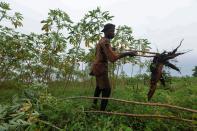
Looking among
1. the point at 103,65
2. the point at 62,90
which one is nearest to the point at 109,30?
the point at 103,65

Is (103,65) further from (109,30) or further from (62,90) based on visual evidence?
(62,90)

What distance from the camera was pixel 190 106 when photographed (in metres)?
8.16

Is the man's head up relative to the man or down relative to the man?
up

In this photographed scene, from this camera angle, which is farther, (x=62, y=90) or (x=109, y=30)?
(x=62, y=90)

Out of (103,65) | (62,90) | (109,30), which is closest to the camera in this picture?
(109,30)

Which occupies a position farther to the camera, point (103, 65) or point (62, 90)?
point (62, 90)

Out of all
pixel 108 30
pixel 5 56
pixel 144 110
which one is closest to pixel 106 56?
pixel 108 30

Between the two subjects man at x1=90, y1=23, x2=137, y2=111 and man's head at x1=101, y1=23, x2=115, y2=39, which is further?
man's head at x1=101, y1=23, x2=115, y2=39

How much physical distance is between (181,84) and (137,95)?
444cm

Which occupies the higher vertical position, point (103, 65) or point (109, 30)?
point (109, 30)

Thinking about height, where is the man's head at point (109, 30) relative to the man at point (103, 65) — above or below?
above

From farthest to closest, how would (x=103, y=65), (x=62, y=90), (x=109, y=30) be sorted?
(x=62, y=90)
(x=103, y=65)
(x=109, y=30)

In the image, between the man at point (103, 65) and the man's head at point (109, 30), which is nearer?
the man at point (103, 65)

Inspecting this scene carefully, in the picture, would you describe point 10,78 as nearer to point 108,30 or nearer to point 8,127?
point 108,30
